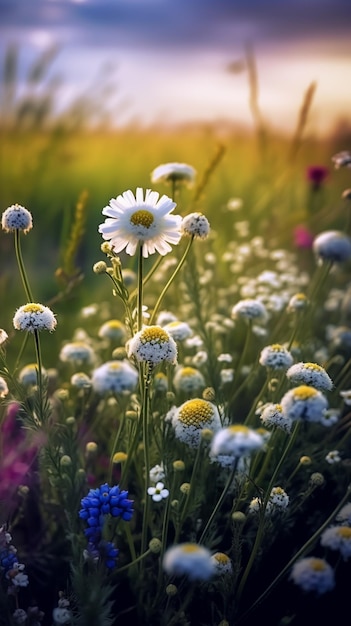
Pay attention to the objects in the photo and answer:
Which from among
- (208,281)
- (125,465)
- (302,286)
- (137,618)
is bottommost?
(137,618)

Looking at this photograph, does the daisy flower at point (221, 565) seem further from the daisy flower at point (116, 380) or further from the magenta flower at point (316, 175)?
the magenta flower at point (316, 175)

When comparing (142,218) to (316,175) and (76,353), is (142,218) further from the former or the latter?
(316,175)

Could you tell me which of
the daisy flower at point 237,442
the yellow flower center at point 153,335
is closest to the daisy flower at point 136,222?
the yellow flower center at point 153,335

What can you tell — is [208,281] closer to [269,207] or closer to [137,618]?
[269,207]

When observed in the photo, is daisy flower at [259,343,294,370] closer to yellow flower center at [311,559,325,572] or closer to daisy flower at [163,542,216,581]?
yellow flower center at [311,559,325,572]

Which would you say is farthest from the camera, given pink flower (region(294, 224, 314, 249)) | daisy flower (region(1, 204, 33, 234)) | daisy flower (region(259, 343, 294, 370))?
pink flower (region(294, 224, 314, 249))

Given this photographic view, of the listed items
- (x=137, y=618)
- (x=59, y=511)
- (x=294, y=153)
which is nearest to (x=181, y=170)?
(x=294, y=153)

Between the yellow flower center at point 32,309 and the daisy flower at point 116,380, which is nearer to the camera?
the daisy flower at point 116,380

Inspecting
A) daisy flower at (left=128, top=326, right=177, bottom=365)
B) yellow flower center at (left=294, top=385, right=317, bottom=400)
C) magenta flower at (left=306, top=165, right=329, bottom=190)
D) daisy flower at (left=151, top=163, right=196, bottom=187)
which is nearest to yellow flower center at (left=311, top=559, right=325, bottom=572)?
yellow flower center at (left=294, top=385, right=317, bottom=400)
